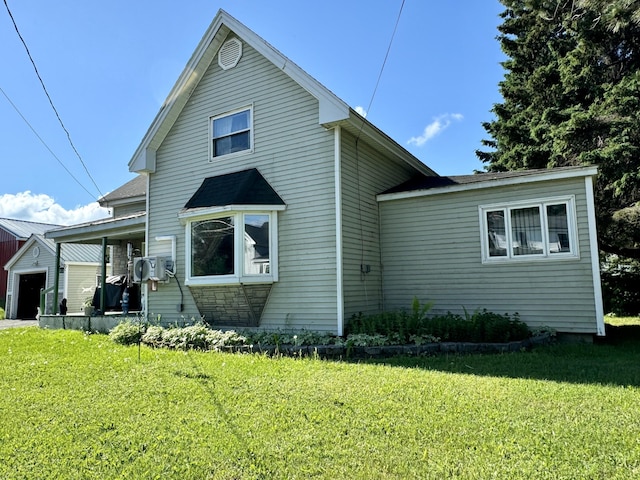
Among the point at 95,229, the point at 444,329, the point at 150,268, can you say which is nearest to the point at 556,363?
the point at 444,329

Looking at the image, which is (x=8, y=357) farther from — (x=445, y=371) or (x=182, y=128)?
(x=445, y=371)

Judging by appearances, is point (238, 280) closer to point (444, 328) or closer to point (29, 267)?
point (444, 328)

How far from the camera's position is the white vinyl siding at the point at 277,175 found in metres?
8.96

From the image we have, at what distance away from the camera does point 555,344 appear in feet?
26.2

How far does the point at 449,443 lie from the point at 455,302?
20.4 ft

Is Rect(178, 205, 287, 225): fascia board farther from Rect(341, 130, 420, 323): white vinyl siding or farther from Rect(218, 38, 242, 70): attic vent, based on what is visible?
Rect(218, 38, 242, 70): attic vent

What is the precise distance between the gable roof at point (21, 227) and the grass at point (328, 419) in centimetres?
2272

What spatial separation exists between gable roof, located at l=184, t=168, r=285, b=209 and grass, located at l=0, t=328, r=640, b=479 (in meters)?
3.80

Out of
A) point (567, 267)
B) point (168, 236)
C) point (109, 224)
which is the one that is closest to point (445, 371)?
point (567, 267)

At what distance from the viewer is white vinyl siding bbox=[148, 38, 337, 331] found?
8.96 m

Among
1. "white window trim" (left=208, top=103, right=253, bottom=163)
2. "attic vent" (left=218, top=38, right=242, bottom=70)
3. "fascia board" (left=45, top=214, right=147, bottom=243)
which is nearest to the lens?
"white window trim" (left=208, top=103, right=253, bottom=163)

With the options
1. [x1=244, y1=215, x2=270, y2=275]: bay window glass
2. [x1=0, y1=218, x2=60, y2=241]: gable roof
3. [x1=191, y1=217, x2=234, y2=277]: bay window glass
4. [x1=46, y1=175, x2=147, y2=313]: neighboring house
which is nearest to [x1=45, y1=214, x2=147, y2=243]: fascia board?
[x1=46, y1=175, x2=147, y2=313]: neighboring house

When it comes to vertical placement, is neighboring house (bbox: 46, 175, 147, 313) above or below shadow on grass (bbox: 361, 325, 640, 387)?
above

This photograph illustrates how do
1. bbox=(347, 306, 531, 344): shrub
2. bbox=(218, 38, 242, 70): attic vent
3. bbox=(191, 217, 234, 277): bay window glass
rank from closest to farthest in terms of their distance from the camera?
bbox=(347, 306, 531, 344): shrub → bbox=(191, 217, 234, 277): bay window glass → bbox=(218, 38, 242, 70): attic vent
